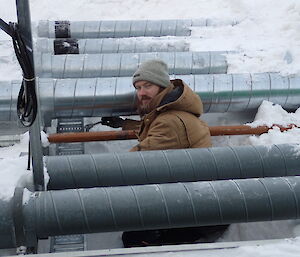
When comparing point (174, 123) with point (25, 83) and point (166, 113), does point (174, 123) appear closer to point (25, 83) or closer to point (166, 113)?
point (166, 113)

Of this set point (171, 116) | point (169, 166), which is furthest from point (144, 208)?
point (171, 116)

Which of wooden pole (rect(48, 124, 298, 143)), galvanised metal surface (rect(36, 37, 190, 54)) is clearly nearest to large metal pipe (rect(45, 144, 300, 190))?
wooden pole (rect(48, 124, 298, 143))

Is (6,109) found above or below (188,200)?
above

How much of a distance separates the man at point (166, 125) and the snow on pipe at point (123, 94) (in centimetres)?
68

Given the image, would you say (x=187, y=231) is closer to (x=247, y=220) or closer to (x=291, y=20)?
(x=247, y=220)

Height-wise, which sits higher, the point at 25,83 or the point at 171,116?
the point at 25,83

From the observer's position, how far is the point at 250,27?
6.70 meters

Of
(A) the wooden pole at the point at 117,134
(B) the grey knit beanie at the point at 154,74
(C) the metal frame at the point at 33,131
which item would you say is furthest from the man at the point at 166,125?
(C) the metal frame at the point at 33,131

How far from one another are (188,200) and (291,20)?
459 cm

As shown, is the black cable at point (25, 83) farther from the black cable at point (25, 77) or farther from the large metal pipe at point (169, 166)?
the large metal pipe at point (169, 166)

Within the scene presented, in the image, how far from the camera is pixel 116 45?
19.8 ft

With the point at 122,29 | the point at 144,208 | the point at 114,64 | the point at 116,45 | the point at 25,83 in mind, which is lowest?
the point at 144,208

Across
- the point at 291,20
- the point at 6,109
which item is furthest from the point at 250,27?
the point at 6,109

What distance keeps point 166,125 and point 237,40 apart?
2947 millimetres
